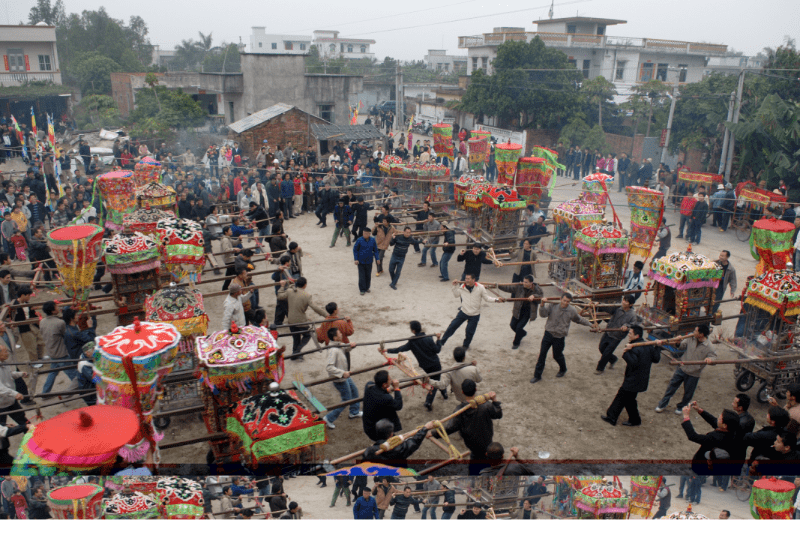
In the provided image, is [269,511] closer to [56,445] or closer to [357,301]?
[56,445]

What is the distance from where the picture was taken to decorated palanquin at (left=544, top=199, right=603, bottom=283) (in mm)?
11352

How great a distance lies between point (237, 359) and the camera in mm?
5723

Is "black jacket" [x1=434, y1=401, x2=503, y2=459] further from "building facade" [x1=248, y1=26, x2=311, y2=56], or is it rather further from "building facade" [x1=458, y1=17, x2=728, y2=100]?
"building facade" [x1=248, y1=26, x2=311, y2=56]

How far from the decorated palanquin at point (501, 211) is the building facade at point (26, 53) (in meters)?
17.3

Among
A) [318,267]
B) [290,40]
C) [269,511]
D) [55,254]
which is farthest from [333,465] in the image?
[290,40]

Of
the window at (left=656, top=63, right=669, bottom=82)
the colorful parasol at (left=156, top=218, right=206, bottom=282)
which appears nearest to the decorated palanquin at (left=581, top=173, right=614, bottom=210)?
the colorful parasol at (left=156, top=218, right=206, bottom=282)

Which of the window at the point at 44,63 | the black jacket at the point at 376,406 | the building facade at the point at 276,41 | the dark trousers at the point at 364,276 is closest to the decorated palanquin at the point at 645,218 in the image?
the dark trousers at the point at 364,276

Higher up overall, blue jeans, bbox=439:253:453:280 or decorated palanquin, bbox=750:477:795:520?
decorated palanquin, bbox=750:477:795:520

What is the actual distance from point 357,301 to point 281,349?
535 centimetres

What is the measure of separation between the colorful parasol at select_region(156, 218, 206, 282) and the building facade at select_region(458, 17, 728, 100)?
31885 millimetres

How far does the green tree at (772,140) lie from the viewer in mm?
17109

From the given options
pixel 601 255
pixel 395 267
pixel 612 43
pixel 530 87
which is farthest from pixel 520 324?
pixel 612 43

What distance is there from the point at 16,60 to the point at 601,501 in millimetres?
25425

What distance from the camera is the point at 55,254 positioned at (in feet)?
27.6
